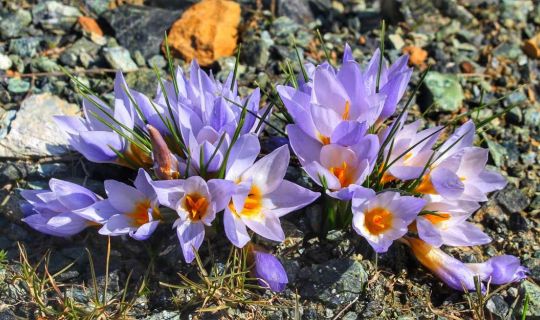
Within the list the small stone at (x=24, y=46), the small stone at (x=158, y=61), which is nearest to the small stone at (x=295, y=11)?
the small stone at (x=158, y=61)

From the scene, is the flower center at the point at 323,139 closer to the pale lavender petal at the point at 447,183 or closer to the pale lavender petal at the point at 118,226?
the pale lavender petal at the point at 447,183

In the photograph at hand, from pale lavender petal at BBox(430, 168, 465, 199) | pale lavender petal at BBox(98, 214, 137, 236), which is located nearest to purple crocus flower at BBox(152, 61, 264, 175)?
pale lavender petal at BBox(98, 214, 137, 236)

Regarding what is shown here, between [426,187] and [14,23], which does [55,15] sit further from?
[426,187]

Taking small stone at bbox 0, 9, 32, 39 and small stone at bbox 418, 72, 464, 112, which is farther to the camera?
small stone at bbox 0, 9, 32, 39

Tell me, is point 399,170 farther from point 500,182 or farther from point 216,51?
point 216,51

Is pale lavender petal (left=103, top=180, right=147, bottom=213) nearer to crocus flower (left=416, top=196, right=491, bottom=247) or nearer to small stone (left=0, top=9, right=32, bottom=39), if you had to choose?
crocus flower (left=416, top=196, right=491, bottom=247)

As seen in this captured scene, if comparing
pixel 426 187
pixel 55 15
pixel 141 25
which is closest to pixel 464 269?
pixel 426 187
